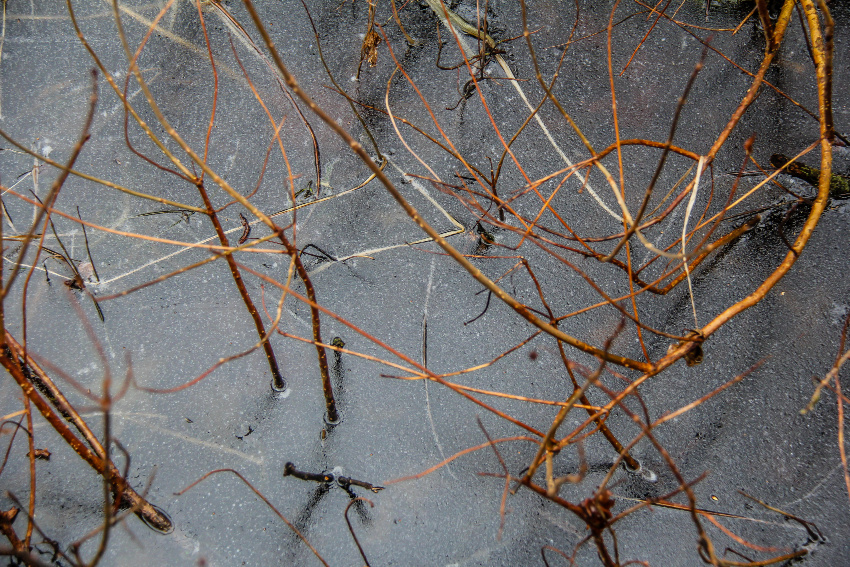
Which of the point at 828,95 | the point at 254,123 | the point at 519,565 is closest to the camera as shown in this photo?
the point at 828,95

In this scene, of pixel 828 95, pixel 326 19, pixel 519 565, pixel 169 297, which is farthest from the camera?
pixel 326 19

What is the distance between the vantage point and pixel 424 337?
2.24 m

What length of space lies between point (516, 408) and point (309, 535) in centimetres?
96

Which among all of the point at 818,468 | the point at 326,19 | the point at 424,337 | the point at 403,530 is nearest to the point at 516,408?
the point at 424,337

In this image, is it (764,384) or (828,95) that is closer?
(828,95)

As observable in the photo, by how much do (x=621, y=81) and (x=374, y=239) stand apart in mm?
1578

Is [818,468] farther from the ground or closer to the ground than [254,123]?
closer to the ground

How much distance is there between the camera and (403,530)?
6.40ft

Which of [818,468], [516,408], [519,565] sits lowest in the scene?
[519,565]

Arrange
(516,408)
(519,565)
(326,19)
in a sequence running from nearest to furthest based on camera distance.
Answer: (519,565)
(516,408)
(326,19)

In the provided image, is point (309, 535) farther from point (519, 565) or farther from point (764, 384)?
point (764, 384)

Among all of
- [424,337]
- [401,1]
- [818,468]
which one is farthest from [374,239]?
[818,468]

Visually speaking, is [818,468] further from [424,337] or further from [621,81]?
[621,81]

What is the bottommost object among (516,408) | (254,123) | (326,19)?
(516,408)
